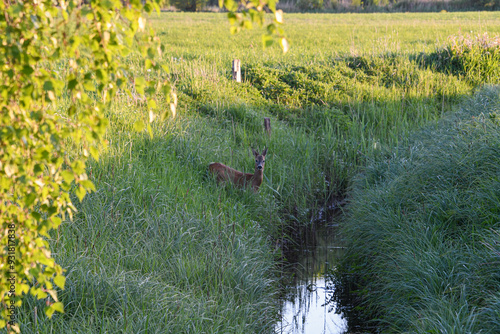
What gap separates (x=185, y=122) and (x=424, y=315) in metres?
5.60

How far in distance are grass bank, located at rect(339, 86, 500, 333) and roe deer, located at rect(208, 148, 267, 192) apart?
1.41 m

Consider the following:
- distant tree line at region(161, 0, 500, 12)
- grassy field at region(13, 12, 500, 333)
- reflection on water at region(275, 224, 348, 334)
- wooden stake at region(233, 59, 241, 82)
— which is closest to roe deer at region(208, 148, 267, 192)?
grassy field at region(13, 12, 500, 333)

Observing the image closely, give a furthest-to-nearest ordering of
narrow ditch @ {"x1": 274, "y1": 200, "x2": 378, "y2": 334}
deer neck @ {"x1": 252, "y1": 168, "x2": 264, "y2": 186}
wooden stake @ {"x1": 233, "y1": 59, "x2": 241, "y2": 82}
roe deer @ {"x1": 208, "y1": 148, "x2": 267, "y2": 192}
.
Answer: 1. wooden stake @ {"x1": 233, "y1": 59, "x2": 241, "y2": 82}
2. deer neck @ {"x1": 252, "y1": 168, "x2": 264, "y2": 186}
3. roe deer @ {"x1": 208, "y1": 148, "x2": 267, "y2": 192}
4. narrow ditch @ {"x1": 274, "y1": 200, "x2": 378, "y2": 334}

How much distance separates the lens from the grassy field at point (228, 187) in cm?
407

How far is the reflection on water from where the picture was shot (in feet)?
18.3

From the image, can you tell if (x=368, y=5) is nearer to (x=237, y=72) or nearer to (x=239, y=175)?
(x=237, y=72)

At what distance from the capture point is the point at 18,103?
80.4 inches

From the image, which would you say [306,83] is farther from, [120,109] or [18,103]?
[18,103]

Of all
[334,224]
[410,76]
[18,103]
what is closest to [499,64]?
[410,76]

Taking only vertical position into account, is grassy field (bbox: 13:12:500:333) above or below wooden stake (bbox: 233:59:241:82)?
below

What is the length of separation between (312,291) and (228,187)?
186 cm

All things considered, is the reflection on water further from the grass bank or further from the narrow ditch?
the grass bank

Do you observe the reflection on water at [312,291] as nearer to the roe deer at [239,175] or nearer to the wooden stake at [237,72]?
the roe deer at [239,175]

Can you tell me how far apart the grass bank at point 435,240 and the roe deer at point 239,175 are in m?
1.41
